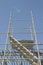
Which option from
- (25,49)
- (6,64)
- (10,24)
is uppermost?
(10,24)

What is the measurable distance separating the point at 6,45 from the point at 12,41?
1572 millimetres

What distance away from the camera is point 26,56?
13.9 m

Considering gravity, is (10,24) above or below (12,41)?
above

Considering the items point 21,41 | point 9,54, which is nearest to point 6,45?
point 9,54

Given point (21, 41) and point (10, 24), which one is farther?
point (10, 24)

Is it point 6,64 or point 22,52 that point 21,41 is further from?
point 6,64

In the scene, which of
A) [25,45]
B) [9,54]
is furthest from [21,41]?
[9,54]

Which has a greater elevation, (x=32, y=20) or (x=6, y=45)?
(x=32, y=20)

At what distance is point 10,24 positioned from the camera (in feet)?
52.7

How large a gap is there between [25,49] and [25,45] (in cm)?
42

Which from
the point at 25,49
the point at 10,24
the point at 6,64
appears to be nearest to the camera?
the point at 6,64

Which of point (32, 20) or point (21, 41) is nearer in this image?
point (21, 41)

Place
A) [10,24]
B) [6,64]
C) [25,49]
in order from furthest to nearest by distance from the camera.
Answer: [10,24] < [25,49] < [6,64]

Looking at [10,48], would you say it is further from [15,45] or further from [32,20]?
[32,20]
